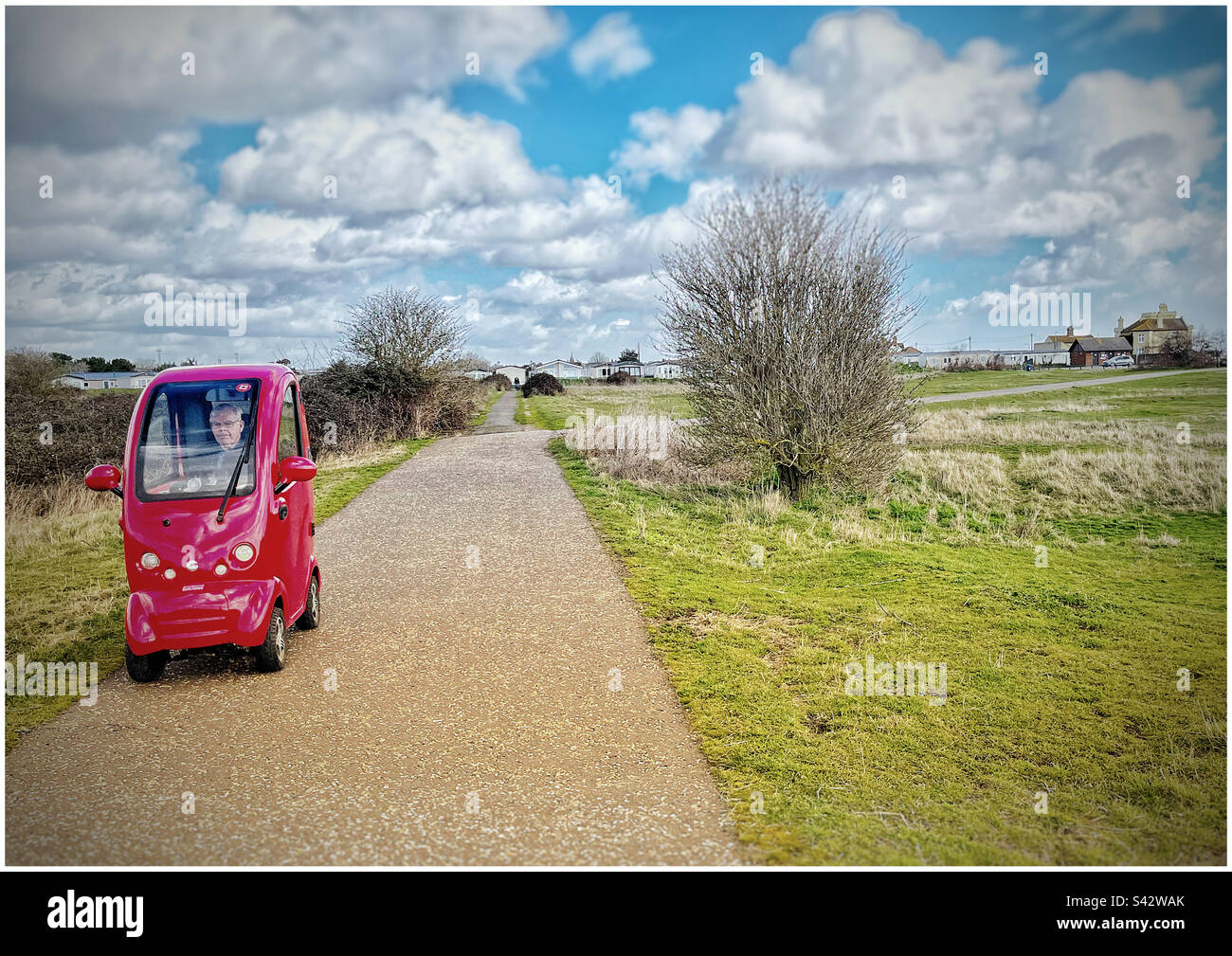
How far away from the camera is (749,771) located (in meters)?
4.80

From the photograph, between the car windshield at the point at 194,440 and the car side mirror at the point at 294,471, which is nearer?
the car windshield at the point at 194,440

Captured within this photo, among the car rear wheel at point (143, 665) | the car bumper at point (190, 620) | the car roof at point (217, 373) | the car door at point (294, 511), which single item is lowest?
the car rear wheel at point (143, 665)

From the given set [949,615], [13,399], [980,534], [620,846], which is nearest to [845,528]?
[980,534]

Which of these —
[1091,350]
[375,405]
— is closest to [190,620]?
[375,405]

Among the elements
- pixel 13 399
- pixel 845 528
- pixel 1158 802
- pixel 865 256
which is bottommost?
pixel 1158 802

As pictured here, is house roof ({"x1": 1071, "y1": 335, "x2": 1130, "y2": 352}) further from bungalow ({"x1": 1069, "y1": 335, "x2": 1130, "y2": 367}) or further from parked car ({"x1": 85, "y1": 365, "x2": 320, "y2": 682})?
parked car ({"x1": 85, "y1": 365, "x2": 320, "y2": 682})

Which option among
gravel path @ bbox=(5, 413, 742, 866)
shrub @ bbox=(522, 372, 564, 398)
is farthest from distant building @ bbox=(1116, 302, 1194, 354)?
shrub @ bbox=(522, 372, 564, 398)

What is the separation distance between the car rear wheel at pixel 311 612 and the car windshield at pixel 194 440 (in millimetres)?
1663

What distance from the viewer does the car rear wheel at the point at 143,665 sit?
20.1 ft

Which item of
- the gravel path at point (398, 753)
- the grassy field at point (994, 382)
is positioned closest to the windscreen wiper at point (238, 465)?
the gravel path at point (398, 753)

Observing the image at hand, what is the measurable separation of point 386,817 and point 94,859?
1.46m

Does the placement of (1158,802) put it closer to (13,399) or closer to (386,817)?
(386,817)

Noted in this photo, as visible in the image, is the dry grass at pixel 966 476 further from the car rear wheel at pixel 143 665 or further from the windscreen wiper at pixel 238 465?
the car rear wheel at pixel 143 665
